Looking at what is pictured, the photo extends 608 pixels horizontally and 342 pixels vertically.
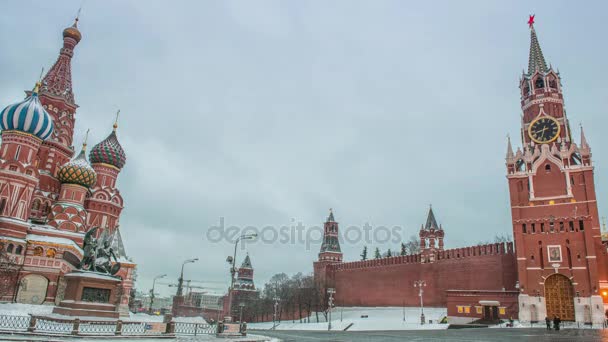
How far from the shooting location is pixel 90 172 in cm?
4369

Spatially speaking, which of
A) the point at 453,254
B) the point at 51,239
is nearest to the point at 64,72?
the point at 51,239

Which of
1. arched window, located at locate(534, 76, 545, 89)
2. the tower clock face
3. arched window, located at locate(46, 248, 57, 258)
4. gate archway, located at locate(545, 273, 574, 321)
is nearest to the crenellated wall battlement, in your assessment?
gate archway, located at locate(545, 273, 574, 321)

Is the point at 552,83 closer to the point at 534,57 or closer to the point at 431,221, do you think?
the point at 534,57

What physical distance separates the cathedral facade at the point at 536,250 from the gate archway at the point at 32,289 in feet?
125

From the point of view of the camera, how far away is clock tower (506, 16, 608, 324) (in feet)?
136

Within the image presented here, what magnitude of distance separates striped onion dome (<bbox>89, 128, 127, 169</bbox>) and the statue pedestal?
26.9 m

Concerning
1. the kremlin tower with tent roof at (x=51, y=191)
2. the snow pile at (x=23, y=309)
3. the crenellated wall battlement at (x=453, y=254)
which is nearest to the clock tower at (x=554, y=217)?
the crenellated wall battlement at (x=453, y=254)

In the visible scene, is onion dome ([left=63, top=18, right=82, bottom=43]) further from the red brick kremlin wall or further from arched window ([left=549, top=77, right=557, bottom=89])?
arched window ([left=549, top=77, right=557, bottom=89])

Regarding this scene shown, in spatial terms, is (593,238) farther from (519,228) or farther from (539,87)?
(539,87)

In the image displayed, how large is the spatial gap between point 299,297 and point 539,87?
147 ft

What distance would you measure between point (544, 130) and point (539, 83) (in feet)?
22.4

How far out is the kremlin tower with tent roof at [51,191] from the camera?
34.5 meters

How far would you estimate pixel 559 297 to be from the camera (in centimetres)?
4216

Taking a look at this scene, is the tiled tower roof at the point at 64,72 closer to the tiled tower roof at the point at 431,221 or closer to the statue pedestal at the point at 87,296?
the statue pedestal at the point at 87,296
